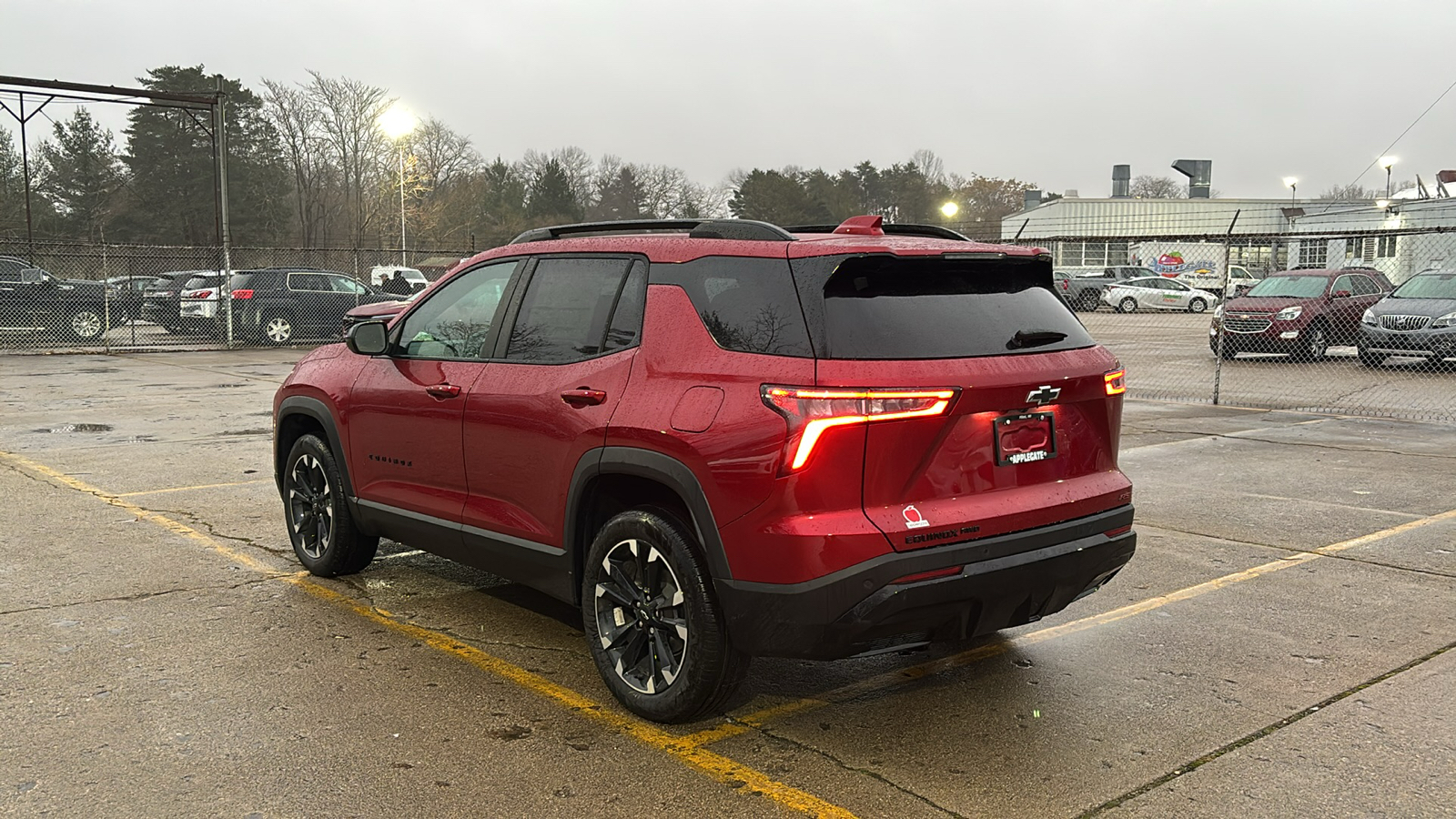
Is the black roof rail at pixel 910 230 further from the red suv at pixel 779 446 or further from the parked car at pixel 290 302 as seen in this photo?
the parked car at pixel 290 302

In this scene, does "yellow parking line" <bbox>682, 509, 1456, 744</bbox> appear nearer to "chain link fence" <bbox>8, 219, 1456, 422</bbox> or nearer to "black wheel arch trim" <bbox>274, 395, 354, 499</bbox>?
"black wheel arch trim" <bbox>274, 395, 354, 499</bbox>

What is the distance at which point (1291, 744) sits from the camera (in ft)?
12.5

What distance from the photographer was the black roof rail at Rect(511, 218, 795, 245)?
3.89m

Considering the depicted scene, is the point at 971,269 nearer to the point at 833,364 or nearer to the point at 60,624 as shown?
the point at 833,364

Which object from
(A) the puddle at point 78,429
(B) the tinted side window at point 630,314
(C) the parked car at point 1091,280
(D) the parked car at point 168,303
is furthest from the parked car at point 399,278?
(B) the tinted side window at point 630,314

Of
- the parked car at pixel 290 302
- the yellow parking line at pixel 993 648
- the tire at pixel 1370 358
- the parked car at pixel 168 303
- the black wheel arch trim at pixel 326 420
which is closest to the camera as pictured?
the yellow parking line at pixel 993 648

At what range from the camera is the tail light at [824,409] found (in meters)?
3.45

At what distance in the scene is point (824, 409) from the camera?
346cm

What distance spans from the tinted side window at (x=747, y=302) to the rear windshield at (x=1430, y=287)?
18.1m

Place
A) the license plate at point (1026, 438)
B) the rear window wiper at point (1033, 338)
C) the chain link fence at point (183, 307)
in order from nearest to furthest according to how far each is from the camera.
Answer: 1. the license plate at point (1026, 438)
2. the rear window wiper at point (1033, 338)
3. the chain link fence at point (183, 307)

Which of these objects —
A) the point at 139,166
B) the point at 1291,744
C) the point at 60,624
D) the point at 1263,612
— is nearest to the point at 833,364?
the point at 1291,744

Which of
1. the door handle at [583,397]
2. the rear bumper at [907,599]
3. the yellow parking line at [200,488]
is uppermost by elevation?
the door handle at [583,397]

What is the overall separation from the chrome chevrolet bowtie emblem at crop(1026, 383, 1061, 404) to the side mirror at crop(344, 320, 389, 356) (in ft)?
9.81

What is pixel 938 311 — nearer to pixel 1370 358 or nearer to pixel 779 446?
pixel 779 446
